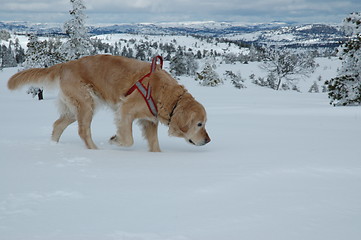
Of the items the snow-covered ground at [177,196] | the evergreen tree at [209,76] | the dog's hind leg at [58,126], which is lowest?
the evergreen tree at [209,76]

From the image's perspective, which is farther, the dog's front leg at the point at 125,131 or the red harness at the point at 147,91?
the dog's front leg at the point at 125,131

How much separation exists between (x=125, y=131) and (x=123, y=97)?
546mm

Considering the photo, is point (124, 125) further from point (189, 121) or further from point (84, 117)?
point (189, 121)

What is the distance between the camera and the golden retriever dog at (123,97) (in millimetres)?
5277

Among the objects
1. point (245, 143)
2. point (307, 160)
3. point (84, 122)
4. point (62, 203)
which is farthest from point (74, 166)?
point (245, 143)

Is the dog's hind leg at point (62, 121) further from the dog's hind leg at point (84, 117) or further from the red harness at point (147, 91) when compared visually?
the red harness at point (147, 91)

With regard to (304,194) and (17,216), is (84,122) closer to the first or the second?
(17,216)

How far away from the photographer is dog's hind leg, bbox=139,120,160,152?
220 inches

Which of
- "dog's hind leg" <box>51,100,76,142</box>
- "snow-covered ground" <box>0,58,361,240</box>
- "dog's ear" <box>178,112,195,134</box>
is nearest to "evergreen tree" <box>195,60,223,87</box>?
"dog's hind leg" <box>51,100,76,142</box>

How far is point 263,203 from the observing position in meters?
2.54

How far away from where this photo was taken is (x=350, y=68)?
854 inches

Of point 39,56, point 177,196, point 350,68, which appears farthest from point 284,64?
point 177,196

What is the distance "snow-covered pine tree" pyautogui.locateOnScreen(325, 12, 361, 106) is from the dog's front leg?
18240 mm

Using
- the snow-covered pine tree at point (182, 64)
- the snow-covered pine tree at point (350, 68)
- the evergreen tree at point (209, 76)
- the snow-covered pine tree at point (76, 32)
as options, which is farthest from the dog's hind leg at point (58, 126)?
the snow-covered pine tree at point (182, 64)
